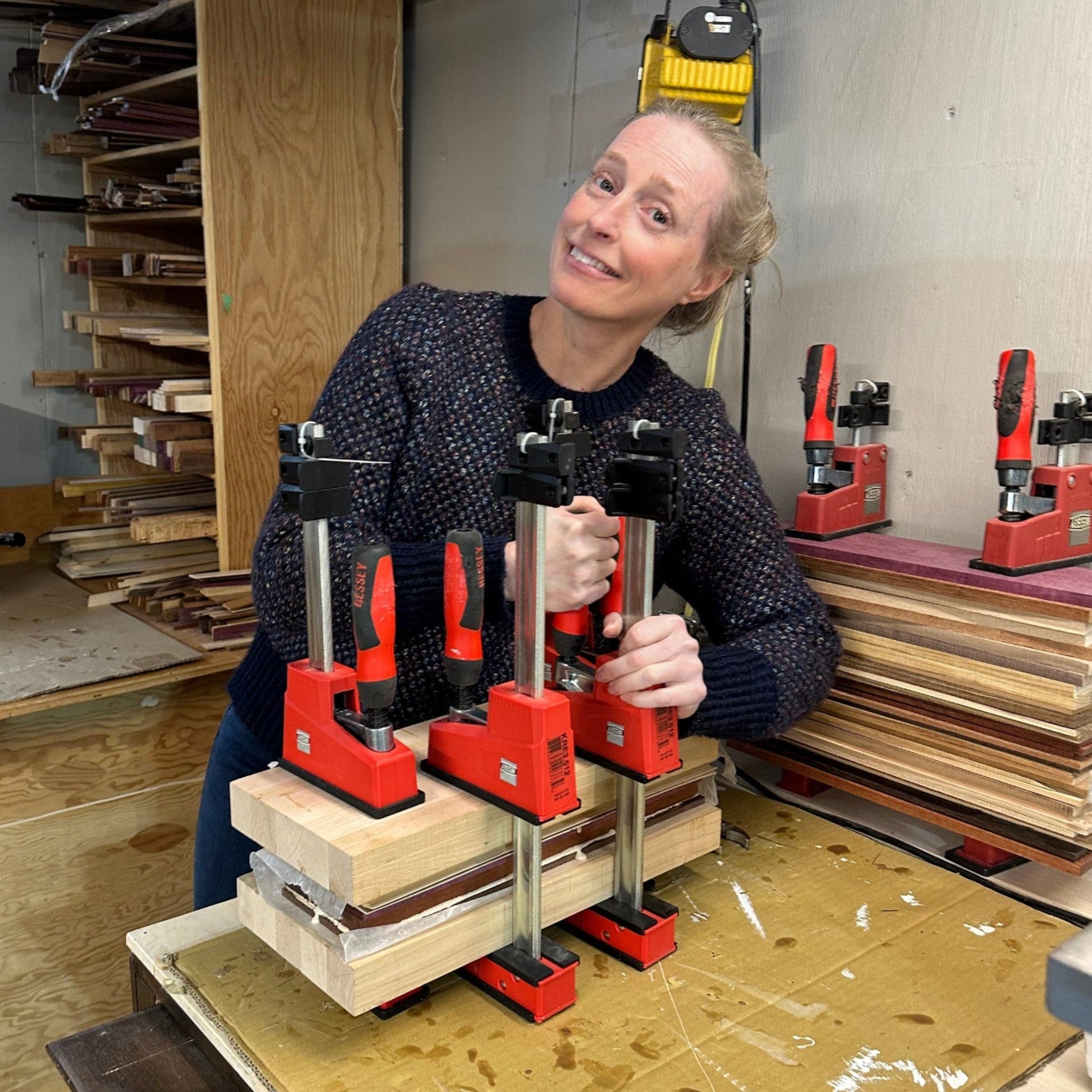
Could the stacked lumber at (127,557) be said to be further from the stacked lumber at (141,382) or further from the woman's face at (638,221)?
the woman's face at (638,221)

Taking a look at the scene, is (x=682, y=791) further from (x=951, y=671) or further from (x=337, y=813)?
(x=337, y=813)

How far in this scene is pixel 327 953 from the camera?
979 millimetres

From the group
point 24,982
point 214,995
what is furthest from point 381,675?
point 24,982

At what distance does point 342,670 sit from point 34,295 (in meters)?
2.90

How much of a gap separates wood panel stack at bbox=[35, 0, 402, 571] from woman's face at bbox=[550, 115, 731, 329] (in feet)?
4.70

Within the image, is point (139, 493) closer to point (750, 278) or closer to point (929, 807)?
point (750, 278)

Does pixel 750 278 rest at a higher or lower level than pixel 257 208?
lower

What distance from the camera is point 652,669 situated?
109 centimetres

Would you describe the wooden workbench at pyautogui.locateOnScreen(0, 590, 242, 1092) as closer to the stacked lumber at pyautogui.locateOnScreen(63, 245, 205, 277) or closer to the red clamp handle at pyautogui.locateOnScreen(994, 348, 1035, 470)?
the stacked lumber at pyautogui.locateOnScreen(63, 245, 205, 277)

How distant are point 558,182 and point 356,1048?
5.93 ft

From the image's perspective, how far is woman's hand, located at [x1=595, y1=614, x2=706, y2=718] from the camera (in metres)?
1.10

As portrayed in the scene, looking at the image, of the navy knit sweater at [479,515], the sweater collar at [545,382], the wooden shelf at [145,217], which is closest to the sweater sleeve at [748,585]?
the navy knit sweater at [479,515]

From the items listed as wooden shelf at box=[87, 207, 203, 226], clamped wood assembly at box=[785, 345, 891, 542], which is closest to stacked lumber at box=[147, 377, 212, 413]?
wooden shelf at box=[87, 207, 203, 226]

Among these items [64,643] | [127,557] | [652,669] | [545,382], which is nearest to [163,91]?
[127,557]
